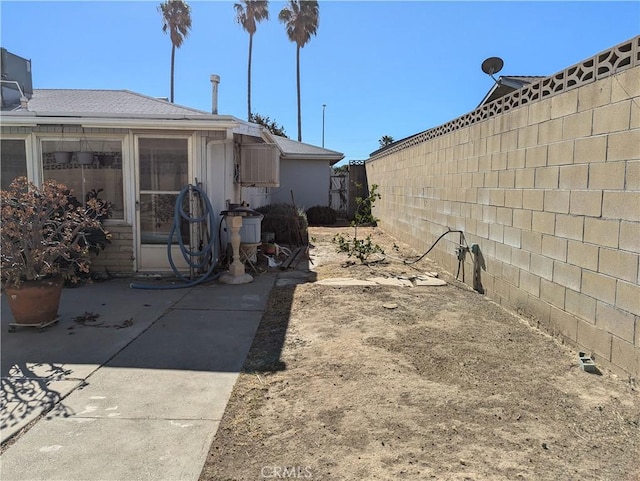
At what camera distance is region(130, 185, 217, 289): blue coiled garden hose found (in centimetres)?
691

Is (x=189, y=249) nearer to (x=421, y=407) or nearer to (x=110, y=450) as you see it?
(x=110, y=450)

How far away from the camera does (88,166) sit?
→ 24.0ft

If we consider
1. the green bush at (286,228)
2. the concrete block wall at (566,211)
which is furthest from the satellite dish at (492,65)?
the green bush at (286,228)

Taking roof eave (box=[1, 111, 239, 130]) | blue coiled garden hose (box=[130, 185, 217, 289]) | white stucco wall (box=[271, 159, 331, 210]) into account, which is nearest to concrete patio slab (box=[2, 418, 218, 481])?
blue coiled garden hose (box=[130, 185, 217, 289])

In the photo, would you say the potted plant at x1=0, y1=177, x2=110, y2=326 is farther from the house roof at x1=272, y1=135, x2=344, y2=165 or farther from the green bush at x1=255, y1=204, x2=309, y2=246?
the house roof at x1=272, y1=135, x2=344, y2=165

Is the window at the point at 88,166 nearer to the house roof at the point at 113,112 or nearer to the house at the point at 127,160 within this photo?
the house at the point at 127,160

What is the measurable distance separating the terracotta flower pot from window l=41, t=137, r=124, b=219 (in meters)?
2.83

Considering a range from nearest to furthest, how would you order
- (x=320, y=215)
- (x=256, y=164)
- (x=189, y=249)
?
(x=189, y=249), (x=256, y=164), (x=320, y=215)

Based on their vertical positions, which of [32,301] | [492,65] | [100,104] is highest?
[492,65]

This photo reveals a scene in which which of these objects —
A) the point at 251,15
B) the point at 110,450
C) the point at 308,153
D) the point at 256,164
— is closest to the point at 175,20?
the point at 251,15

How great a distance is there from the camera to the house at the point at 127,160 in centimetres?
696

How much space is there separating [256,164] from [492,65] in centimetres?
471

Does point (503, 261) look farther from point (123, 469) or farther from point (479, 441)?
point (123, 469)

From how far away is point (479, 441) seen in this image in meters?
2.72
